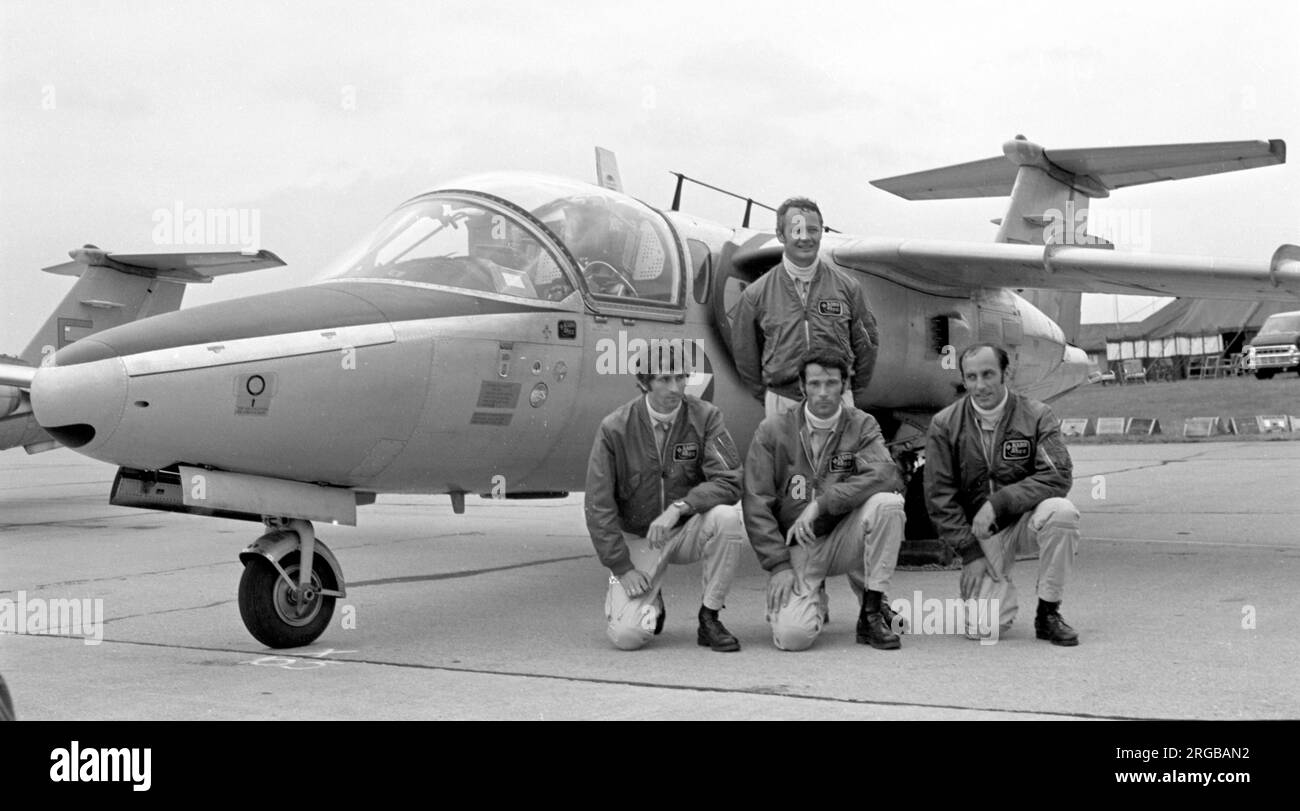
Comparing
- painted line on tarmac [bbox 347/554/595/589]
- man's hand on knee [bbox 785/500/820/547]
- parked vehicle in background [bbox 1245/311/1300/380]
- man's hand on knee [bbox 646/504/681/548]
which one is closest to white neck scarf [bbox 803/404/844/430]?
man's hand on knee [bbox 785/500/820/547]

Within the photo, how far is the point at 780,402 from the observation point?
6.98 m

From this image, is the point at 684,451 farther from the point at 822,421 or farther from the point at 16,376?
the point at 16,376

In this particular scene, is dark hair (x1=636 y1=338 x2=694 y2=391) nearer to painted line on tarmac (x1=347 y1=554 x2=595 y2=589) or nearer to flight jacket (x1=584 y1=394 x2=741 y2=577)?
flight jacket (x1=584 y1=394 x2=741 y2=577)

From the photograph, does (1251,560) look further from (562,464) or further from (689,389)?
(562,464)

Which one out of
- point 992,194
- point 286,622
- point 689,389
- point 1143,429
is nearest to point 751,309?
point 689,389

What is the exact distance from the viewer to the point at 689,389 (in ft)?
25.1

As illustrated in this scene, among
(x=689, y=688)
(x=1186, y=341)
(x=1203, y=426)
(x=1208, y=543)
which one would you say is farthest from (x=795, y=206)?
(x=1186, y=341)

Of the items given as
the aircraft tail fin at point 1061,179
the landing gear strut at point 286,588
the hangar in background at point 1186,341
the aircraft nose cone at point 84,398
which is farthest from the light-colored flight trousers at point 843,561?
the hangar in background at point 1186,341

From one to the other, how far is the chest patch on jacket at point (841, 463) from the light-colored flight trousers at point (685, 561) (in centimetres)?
51

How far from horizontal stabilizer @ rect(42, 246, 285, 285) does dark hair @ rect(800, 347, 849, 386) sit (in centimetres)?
1163

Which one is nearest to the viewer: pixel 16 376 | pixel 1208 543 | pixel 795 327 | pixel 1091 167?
pixel 795 327

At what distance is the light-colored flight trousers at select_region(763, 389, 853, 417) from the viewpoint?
6.25 metres

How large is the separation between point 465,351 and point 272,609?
154 centimetres
